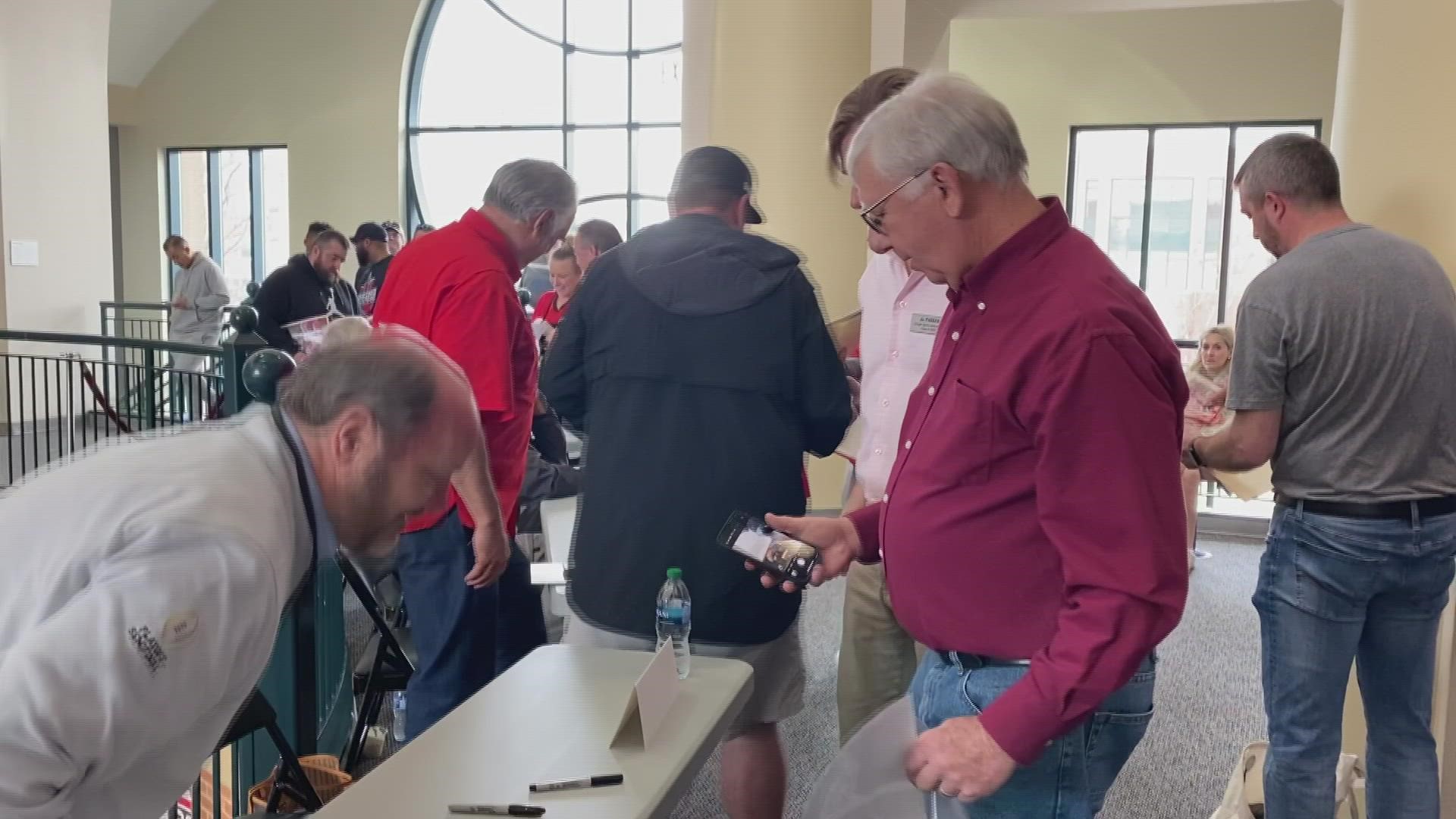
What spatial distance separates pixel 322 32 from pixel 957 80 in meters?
12.3

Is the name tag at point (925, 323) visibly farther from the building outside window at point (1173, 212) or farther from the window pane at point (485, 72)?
the window pane at point (485, 72)

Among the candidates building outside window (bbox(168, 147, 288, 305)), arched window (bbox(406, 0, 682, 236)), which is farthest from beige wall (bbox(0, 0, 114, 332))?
arched window (bbox(406, 0, 682, 236))

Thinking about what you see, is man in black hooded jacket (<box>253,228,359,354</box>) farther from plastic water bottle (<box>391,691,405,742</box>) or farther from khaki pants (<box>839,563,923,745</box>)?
khaki pants (<box>839,563,923,745</box>)

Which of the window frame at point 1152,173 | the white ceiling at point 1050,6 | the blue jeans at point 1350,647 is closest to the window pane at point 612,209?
the window frame at point 1152,173

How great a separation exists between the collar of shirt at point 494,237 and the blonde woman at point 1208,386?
345cm

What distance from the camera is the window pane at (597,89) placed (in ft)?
39.0

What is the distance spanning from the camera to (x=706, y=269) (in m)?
2.15

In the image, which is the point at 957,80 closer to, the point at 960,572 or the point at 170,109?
the point at 960,572

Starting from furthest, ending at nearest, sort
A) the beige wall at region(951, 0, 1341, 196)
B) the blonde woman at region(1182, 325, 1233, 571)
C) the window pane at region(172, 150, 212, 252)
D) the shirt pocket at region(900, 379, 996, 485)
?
the window pane at region(172, 150, 212, 252) < the beige wall at region(951, 0, 1341, 196) < the blonde woman at region(1182, 325, 1233, 571) < the shirt pocket at region(900, 379, 996, 485)

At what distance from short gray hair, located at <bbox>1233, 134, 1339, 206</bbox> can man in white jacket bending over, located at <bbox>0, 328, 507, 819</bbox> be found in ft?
5.96

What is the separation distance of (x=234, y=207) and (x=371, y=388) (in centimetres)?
1318

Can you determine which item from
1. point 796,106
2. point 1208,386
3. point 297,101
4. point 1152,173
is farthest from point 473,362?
point 297,101

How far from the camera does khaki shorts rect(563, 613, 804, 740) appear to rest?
228 cm

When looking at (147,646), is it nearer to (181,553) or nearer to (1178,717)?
(181,553)
